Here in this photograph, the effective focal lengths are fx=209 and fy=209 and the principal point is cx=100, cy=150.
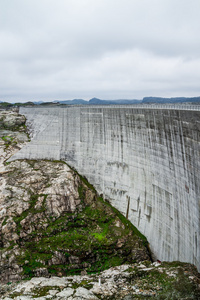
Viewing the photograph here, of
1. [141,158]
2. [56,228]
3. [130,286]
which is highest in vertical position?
[141,158]

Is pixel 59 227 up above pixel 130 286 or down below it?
below

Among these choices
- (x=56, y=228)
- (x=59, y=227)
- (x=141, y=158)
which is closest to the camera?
(x=56, y=228)

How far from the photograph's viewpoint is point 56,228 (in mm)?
29812

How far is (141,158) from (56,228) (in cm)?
1588

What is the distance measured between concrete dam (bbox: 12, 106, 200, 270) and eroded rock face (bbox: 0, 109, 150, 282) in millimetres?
2938

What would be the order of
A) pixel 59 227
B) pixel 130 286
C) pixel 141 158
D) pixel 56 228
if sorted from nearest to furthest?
pixel 130 286
pixel 56 228
pixel 59 227
pixel 141 158

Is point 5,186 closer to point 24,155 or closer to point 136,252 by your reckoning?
point 24,155

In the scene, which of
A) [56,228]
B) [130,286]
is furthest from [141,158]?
[130,286]

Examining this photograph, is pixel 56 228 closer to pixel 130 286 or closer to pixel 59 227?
pixel 59 227

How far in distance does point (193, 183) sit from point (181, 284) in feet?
29.6

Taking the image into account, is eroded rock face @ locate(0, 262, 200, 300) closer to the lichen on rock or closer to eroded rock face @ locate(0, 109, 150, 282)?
eroded rock face @ locate(0, 109, 150, 282)

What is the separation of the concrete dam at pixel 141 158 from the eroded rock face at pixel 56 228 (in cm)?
294

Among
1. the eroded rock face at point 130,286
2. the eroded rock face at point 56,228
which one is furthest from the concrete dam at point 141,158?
the eroded rock face at point 130,286

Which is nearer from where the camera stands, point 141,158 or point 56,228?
point 56,228
